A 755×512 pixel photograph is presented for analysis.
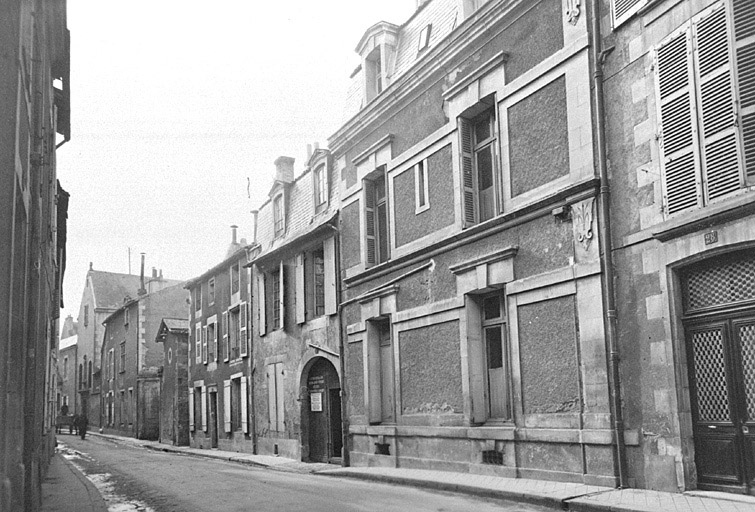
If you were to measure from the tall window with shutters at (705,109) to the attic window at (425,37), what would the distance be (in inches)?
266

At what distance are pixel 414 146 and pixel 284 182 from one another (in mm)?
8942

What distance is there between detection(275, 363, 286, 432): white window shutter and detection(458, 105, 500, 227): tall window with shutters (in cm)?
1036

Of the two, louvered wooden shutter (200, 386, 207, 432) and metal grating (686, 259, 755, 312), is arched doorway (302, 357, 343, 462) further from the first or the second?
metal grating (686, 259, 755, 312)

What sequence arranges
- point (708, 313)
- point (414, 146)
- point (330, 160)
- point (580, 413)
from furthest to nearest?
point (330, 160), point (414, 146), point (580, 413), point (708, 313)

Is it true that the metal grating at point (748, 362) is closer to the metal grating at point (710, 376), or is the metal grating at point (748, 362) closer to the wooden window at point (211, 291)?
the metal grating at point (710, 376)

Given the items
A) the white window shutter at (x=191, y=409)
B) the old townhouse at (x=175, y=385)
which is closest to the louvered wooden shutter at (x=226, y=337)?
the white window shutter at (x=191, y=409)

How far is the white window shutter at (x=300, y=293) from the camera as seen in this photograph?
2089cm

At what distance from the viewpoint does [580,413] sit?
10.9 metres

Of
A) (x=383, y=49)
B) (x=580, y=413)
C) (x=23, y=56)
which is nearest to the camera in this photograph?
(x=23, y=56)

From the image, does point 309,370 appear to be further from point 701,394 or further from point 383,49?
point 701,394

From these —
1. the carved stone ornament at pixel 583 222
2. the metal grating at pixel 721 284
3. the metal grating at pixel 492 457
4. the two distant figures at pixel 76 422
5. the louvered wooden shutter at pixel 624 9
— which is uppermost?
the louvered wooden shutter at pixel 624 9

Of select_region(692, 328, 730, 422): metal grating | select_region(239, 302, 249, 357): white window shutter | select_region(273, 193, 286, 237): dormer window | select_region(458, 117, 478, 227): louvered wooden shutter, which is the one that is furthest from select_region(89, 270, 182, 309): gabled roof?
select_region(692, 328, 730, 422): metal grating

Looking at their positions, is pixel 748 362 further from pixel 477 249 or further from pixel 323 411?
pixel 323 411

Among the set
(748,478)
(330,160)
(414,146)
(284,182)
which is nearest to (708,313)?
(748,478)
